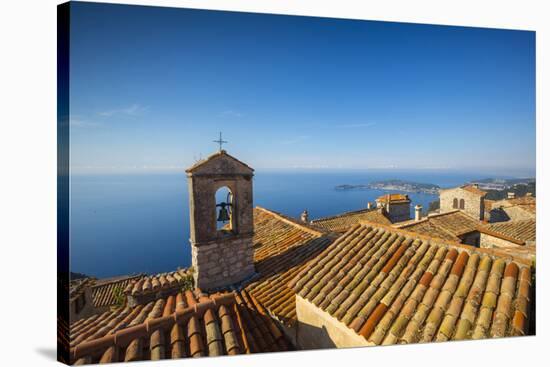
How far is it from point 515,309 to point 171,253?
17891mm

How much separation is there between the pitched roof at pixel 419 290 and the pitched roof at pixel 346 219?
8596 millimetres

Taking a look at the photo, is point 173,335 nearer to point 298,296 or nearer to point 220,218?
point 298,296

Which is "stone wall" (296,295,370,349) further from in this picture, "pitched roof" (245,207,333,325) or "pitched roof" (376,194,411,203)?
"pitched roof" (376,194,411,203)

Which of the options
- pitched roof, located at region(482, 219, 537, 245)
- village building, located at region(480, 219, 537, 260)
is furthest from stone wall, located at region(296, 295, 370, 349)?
pitched roof, located at region(482, 219, 537, 245)

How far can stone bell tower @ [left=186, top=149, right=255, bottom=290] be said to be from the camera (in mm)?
3893

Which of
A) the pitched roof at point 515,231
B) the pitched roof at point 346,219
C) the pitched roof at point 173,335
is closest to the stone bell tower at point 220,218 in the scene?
the pitched roof at point 173,335

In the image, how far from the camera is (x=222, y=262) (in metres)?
4.18

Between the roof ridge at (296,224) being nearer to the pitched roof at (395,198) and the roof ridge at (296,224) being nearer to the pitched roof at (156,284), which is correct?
the pitched roof at (156,284)

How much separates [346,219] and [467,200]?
27.3 feet

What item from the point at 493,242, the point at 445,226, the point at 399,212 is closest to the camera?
the point at 493,242

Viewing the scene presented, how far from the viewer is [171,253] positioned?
56.5 feet

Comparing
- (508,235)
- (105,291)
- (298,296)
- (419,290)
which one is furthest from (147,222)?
(508,235)

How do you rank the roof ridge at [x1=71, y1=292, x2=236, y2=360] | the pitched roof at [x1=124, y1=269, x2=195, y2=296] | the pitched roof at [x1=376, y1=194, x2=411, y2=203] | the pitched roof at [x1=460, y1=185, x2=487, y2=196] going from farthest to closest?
the pitched roof at [x1=376, y1=194, x2=411, y2=203] < the pitched roof at [x1=460, y1=185, x2=487, y2=196] < the pitched roof at [x1=124, y1=269, x2=195, y2=296] < the roof ridge at [x1=71, y1=292, x2=236, y2=360]

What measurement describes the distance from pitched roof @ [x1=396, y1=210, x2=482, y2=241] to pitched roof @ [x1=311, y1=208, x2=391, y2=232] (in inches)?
110
